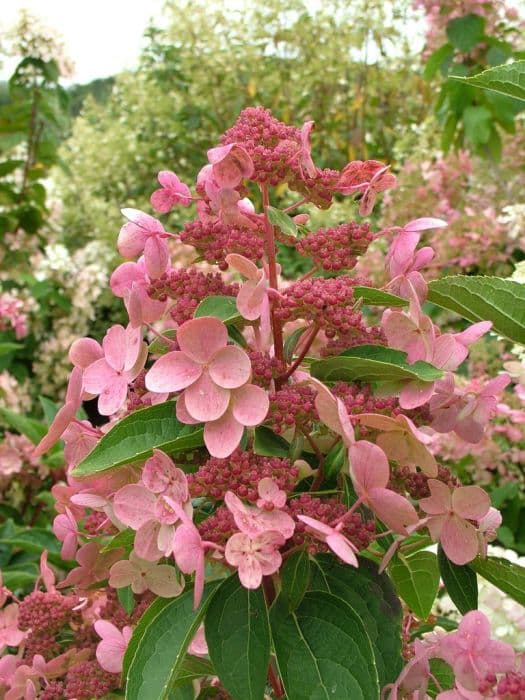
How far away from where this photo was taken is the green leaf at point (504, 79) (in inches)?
27.3

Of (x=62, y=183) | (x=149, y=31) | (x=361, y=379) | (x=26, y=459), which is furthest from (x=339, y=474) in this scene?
(x=149, y=31)

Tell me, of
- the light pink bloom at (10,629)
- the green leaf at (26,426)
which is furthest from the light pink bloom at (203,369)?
the green leaf at (26,426)

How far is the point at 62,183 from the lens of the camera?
5.41 m

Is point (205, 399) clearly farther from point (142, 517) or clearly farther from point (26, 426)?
point (26, 426)

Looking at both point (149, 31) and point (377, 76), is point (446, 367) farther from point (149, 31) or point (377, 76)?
point (149, 31)

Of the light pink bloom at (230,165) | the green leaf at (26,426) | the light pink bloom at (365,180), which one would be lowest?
the green leaf at (26,426)

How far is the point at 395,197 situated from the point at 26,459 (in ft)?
5.64

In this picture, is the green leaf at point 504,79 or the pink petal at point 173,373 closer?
the pink petal at point 173,373

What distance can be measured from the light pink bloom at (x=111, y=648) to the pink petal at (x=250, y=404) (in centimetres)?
28

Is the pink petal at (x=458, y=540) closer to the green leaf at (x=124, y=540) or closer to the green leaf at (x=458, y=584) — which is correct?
the green leaf at (x=458, y=584)

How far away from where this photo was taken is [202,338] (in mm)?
591

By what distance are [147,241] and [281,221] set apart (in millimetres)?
108

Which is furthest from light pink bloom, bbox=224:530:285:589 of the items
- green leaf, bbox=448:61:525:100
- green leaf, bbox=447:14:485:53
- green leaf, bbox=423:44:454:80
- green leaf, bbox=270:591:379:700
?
green leaf, bbox=423:44:454:80

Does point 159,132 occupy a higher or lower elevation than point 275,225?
lower
